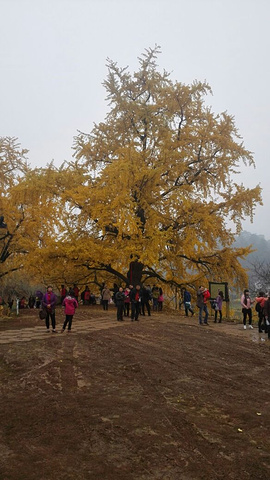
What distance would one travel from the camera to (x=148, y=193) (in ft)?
59.9

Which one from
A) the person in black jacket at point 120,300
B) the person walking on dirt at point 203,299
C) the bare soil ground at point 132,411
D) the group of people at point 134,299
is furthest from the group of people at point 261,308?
the person in black jacket at point 120,300

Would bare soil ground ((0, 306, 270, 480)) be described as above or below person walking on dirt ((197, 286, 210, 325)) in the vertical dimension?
below

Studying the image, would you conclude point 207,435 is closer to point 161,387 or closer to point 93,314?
point 161,387

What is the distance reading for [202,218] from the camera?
1823 centimetres

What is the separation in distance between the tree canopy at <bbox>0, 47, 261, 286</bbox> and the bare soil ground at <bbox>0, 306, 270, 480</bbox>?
8434 millimetres

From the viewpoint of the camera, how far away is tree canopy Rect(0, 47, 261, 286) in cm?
1750

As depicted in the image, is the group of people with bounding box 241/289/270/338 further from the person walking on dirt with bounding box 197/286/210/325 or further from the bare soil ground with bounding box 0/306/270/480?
the bare soil ground with bounding box 0/306/270/480

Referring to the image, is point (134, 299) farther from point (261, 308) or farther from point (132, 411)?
point (132, 411)

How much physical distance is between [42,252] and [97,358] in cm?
1080

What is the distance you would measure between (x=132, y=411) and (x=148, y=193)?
14022 mm

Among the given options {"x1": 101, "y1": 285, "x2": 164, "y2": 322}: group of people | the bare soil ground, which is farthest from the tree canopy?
the bare soil ground

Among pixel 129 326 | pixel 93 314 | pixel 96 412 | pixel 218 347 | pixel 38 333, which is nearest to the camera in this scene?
pixel 96 412

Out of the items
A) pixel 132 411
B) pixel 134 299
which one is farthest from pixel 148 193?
pixel 132 411

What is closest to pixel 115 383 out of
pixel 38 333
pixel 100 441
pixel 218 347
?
pixel 100 441
